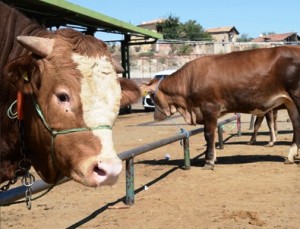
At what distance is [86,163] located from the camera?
2527 mm

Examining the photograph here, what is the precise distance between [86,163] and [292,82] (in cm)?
779

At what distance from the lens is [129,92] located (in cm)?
322

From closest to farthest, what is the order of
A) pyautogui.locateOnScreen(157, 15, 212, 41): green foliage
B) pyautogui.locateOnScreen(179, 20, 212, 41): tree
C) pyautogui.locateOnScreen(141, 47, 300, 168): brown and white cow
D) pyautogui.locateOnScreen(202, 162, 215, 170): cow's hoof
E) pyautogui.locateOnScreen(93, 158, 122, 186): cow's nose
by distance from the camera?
pyautogui.locateOnScreen(93, 158, 122, 186): cow's nose < pyautogui.locateOnScreen(202, 162, 215, 170): cow's hoof < pyautogui.locateOnScreen(141, 47, 300, 168): brown and white cow < pyautogui.locateOnScreen(157, 15, 212, 41): green foliage < pyautogui.locateOnScreen(179, 20, 212, 41): tree

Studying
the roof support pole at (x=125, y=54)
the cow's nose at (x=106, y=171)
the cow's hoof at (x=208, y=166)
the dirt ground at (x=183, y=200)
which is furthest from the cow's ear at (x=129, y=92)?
the roof support pole at (x=125, y=54)

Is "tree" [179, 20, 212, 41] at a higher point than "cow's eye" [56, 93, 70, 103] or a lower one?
higher

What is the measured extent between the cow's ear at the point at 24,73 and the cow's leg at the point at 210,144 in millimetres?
7085

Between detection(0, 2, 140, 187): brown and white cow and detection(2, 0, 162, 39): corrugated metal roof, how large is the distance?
25.5 ft

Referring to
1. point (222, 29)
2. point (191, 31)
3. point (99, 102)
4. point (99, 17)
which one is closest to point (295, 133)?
point (99, 102)

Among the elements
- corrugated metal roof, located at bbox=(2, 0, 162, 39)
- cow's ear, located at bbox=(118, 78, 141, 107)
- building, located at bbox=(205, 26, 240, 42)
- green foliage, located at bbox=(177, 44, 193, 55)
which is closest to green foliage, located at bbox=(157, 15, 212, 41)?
green foliage, located at bbox=(177, 44, 193, 55)

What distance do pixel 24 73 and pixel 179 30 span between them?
7088 centimetres

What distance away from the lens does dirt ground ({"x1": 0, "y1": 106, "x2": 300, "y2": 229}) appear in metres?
5.82

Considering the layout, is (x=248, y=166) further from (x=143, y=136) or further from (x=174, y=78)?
(x=143, y=136)

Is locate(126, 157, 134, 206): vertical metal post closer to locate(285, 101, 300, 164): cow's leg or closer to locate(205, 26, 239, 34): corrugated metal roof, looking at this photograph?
locate(285, 101, 300, 164): cow's leg

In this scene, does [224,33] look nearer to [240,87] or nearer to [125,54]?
[125,54]
